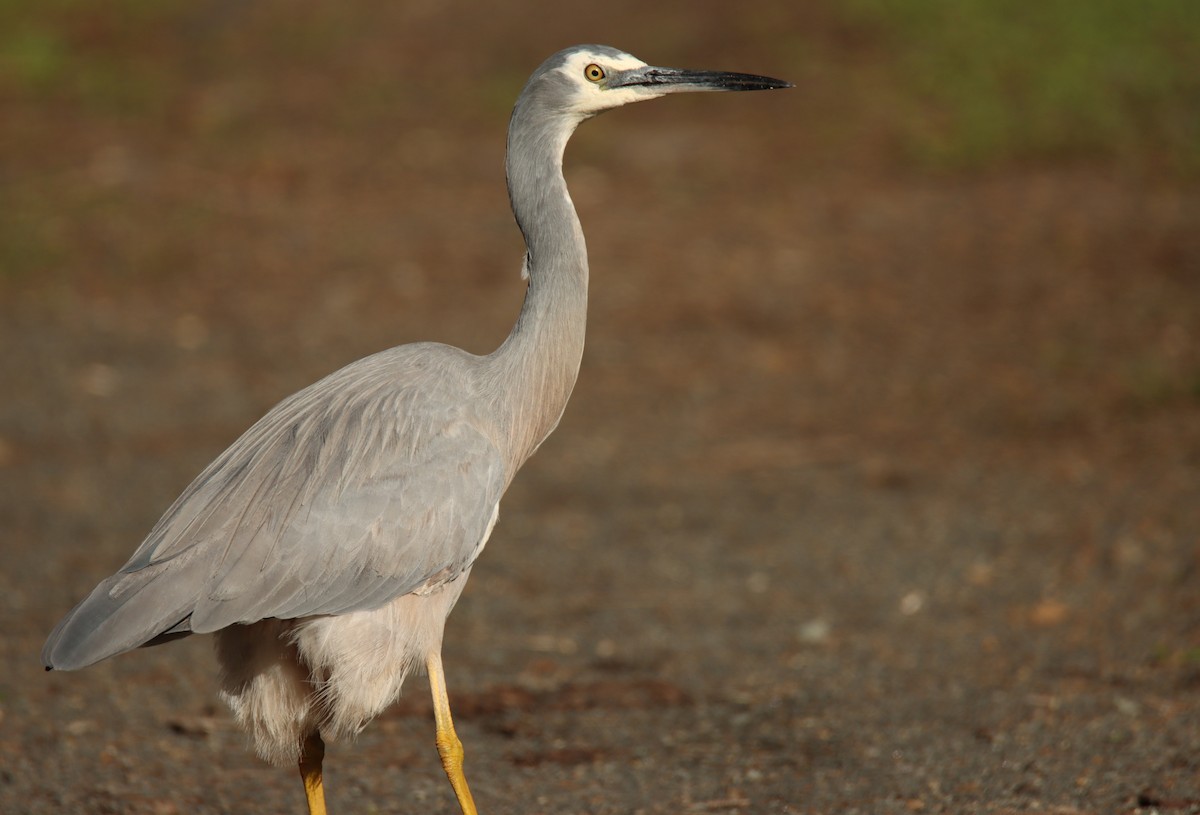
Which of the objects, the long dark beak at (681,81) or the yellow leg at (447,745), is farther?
the long dark beak at (681,81)

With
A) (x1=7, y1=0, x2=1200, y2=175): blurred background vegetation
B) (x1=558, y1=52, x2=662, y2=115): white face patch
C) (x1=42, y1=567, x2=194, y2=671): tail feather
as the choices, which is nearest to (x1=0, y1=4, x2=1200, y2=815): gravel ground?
(x1=7, y1=0, x2=1200, y2=175): blurred background vegetation

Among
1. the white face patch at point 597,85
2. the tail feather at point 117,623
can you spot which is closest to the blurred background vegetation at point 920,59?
the white face patch at point 597,85

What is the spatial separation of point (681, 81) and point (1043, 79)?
978 cm

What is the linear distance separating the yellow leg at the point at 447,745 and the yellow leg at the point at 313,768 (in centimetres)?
44

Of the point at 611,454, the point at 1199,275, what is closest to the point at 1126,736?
the point at 611,454

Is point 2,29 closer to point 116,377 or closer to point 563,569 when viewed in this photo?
point 116,377

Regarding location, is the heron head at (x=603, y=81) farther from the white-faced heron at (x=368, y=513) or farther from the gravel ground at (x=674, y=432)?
the gravel ground at (x=674, y=432)

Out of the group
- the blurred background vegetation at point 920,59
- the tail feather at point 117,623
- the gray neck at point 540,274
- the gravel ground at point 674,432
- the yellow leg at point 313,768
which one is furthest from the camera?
the blurred background vegetation at point 920,59

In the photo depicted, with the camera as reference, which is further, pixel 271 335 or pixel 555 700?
pixel 271 335

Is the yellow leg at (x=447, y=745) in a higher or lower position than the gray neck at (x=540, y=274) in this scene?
lower

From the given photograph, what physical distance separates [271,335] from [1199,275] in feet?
22.0

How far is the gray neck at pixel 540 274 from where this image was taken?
Result: 4992mm

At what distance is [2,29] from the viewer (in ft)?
51.9

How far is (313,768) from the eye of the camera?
4816 millimetres
